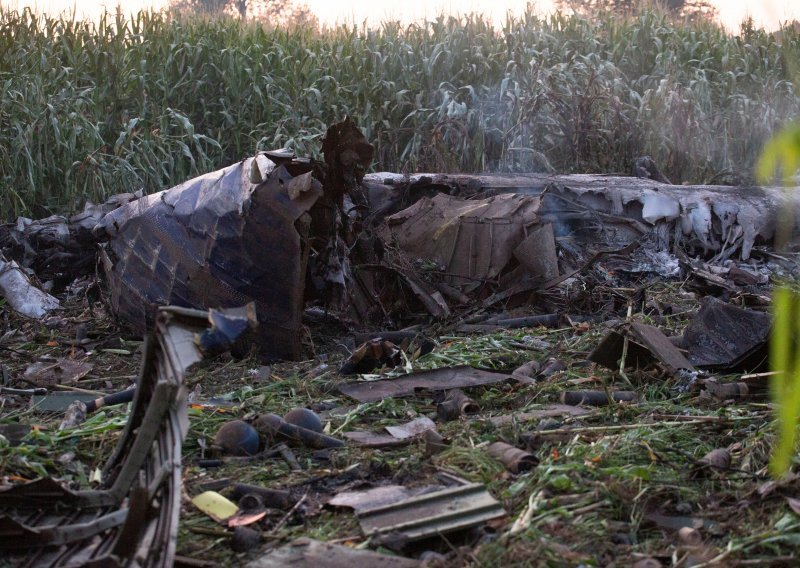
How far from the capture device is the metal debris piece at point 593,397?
4.59 m

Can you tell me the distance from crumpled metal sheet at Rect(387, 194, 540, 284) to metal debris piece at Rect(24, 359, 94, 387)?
3.12 m

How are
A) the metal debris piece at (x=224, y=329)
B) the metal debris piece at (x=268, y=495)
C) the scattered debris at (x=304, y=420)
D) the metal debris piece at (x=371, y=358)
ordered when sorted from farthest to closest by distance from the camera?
the metal debris piece at (x=371, y=358)
the scattered debris at (x=304, y=420)
the metal debris piece at (x=268, y=495)
the metal debris piece at (x=224, y=329)

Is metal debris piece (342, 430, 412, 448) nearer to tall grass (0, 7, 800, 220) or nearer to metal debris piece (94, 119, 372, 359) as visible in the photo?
metal debris piece (94, 119, 372, 359)

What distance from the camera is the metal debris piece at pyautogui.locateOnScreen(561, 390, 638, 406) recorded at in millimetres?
4594

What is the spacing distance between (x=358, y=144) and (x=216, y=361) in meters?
1.87

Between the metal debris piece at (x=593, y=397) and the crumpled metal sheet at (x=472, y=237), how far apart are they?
10.3 feet

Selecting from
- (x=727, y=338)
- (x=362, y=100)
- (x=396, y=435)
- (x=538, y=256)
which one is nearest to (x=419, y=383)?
(x=396, y=435)

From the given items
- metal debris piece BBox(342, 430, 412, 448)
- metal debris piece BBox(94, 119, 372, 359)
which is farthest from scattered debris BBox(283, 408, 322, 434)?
metal debris piece BBox(94, 119, 372, 359)

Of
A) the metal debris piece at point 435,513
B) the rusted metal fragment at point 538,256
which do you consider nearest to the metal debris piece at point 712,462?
the metal debris piece at point 435,513

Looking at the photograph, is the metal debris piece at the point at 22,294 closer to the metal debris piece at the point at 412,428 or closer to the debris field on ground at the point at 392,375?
the debris field on ground at the point at 392,375

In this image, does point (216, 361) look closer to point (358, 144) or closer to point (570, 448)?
point (358, 144)

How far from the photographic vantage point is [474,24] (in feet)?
43.0

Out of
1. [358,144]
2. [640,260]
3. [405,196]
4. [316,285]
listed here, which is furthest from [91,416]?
[640,260]

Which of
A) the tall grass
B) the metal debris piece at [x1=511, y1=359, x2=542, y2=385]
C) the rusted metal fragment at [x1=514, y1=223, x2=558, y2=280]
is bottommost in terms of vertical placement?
the metal debris piece at [x1=511, y1=359, x2=542, y2=385]
